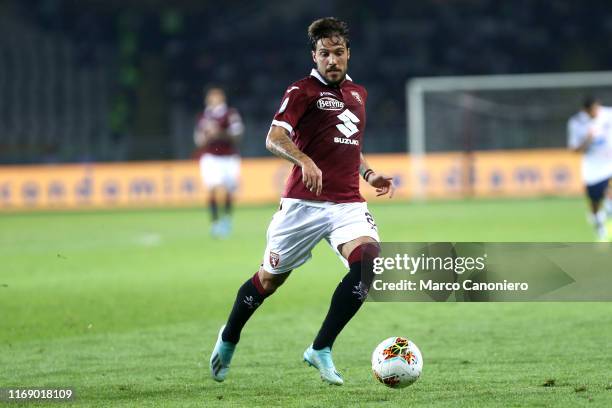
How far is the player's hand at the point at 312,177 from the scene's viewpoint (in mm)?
5828

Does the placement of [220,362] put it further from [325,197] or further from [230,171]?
[230,171]

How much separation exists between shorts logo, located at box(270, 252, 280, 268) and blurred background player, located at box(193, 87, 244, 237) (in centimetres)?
1181

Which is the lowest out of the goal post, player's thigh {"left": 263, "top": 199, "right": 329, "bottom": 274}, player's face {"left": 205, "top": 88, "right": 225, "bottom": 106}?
player's thigh {"left": 263, "top": 199, "right": 329, "bottom": 274}

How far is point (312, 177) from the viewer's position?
5840 millimetres

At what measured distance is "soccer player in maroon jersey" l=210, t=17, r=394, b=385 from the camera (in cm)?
627

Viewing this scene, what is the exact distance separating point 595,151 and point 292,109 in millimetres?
10910

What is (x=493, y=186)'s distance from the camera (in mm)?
26391

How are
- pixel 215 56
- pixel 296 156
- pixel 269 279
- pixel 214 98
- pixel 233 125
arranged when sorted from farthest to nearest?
pixel 215 56 → pixel 233 125 → pixel 214 98 → pixel 269 279 → pixel 296 156

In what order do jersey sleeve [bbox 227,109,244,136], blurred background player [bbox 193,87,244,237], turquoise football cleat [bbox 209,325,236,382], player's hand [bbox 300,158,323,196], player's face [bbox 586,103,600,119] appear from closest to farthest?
1. player's hand [bbox 300,158,323,196]
2. turquoise football cleat [bbox 209,325,236,382]
3. player's face [bbox 586,103,600,119]
4. blurred background player [bbox 193,87,244,237]
5. jersey sleeve [bbox 227,109,244,136]

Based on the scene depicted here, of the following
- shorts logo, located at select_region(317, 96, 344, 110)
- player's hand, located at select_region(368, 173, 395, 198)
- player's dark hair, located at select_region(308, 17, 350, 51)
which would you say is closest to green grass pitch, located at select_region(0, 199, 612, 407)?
player's hand, located at select_region(368, 173, 395, 198)

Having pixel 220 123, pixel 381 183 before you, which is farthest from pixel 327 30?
pixel 220 123

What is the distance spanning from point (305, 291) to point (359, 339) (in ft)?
10.8

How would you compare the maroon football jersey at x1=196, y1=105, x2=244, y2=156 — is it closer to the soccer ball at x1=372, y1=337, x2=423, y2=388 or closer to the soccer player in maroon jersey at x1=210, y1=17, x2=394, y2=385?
the soccer player in maroon jersey at x1=210, y1=17, x2=394, y2=385

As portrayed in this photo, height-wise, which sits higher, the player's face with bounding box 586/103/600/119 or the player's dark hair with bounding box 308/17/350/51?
the player's face with bounding box 586/103/600/119
